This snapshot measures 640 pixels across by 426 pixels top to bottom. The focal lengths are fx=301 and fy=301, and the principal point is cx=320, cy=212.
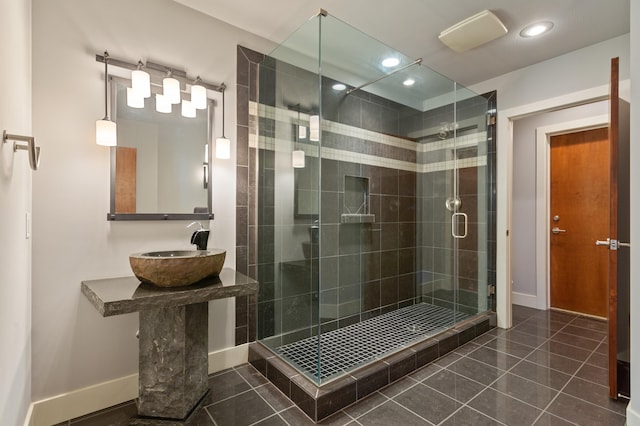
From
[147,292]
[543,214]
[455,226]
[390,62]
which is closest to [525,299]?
[543,214]

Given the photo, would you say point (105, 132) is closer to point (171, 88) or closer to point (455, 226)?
point (171, 88)

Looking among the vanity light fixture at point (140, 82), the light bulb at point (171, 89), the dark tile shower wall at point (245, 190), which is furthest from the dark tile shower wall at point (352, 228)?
the vanity light fixture at point (140, 82)

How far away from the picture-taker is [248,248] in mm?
2420

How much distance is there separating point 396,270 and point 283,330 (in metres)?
1.59

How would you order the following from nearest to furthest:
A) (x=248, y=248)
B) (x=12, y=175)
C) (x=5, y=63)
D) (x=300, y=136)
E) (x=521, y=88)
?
(x=5, y=63)
(x=12, y=175)
(x=300, y=136)
(x=248, y=248)
(x=521, y=88)

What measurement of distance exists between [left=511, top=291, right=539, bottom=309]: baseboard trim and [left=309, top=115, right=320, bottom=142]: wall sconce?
3251 mm

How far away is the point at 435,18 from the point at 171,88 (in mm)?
2005

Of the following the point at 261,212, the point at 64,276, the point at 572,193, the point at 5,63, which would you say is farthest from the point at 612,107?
the point at 64,276

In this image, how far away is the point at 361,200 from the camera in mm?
3137

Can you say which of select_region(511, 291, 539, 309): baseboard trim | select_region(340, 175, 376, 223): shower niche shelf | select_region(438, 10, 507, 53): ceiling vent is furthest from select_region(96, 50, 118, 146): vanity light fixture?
select_region(511, 291, 539, 309): baseboard trim

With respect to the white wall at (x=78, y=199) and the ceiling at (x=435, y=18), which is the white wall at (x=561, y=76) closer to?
the ceiling at (x=435, y=18)

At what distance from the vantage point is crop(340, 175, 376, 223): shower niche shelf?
9.84ft

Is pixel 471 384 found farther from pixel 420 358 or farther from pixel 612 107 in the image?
pixel 612 107

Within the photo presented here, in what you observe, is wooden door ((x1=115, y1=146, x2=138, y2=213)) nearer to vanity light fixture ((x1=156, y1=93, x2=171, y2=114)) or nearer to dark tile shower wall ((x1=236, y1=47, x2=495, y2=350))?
vanity light fixture ((x1=156, y1=93, x2=171, y2=114))
